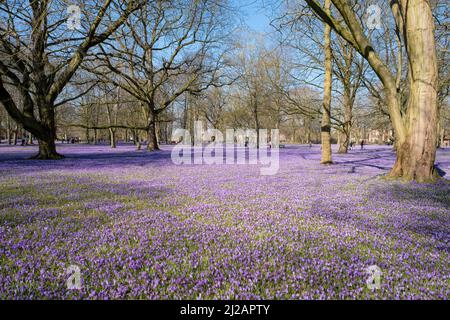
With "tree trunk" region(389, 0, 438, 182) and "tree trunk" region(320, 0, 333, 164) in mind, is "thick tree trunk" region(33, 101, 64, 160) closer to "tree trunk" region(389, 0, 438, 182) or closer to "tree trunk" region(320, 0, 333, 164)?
"tree trunk" region(320, 0, 333, 164)

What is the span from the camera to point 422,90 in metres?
7.34

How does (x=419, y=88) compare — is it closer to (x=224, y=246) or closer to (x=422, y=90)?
(x=422, y=90)

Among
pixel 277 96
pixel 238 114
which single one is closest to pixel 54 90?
pixel 277 96

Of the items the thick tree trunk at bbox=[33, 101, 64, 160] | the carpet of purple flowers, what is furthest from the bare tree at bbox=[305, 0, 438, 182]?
the thick tree trunk at bbox=[33, 101, 64, 160]

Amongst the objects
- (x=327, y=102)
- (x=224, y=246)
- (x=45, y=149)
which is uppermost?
(x=327, y=102)

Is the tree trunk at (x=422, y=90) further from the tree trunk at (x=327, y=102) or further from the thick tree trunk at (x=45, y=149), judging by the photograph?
the thick tree trunk at (x=45, y=149)

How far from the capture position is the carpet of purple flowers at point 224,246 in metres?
2.00

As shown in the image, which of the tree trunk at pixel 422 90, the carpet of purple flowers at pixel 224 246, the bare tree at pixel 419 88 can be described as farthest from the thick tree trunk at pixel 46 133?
the tree trunk at pixel 422 90

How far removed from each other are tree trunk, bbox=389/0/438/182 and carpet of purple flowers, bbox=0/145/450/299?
2639 millimetres

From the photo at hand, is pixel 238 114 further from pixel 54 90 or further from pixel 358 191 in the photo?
pixel 358 191

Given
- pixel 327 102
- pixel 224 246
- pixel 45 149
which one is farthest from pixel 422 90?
pixel 45 149

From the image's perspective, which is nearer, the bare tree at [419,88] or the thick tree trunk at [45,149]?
the bare tree at [419,88]

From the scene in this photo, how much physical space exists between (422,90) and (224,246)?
329 inches

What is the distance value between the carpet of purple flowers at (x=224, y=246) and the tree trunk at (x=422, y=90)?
264cm
